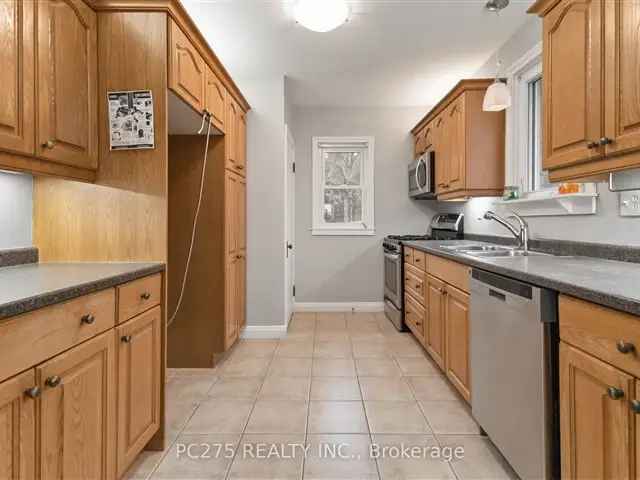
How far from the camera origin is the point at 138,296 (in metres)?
1.65

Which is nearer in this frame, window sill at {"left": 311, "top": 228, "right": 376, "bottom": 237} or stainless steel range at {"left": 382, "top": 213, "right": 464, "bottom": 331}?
stainless steel range at {"left": 382, "top": 213, "right": 464, "bottom": 331}

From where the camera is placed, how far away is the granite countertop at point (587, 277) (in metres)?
1.08

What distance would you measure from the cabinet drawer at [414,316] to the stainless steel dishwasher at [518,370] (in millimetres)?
1282

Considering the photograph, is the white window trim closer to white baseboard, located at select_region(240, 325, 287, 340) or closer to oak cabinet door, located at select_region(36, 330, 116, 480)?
white baseboard, located at select_region(240, 325, 287, 340)

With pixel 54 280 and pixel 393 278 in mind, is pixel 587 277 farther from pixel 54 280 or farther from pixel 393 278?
pixel 393 278

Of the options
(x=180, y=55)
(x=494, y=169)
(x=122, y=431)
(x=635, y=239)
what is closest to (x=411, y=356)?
(x=494, y=169)

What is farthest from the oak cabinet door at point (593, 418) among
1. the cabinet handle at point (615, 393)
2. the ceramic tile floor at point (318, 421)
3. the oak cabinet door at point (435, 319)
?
the oak cabinet door at point (435, 319)

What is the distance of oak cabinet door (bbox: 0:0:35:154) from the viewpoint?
55.4 inches

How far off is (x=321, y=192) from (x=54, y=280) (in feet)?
12.5

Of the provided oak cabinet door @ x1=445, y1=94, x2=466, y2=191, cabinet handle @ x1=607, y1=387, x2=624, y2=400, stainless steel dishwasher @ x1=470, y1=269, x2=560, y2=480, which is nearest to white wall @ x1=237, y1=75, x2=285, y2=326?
oak cabinet door @ x1=445, y1=94, x2=466, y2=191

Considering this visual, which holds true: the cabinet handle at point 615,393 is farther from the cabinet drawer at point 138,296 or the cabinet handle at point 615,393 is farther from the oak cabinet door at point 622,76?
the cabinet drawer at point 138,296

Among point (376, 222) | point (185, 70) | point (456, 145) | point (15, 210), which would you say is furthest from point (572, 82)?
point (376, 222)

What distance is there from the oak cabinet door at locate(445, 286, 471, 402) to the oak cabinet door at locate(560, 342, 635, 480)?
2.99 ft

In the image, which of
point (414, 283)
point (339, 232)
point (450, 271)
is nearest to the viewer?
point (450, 271)
